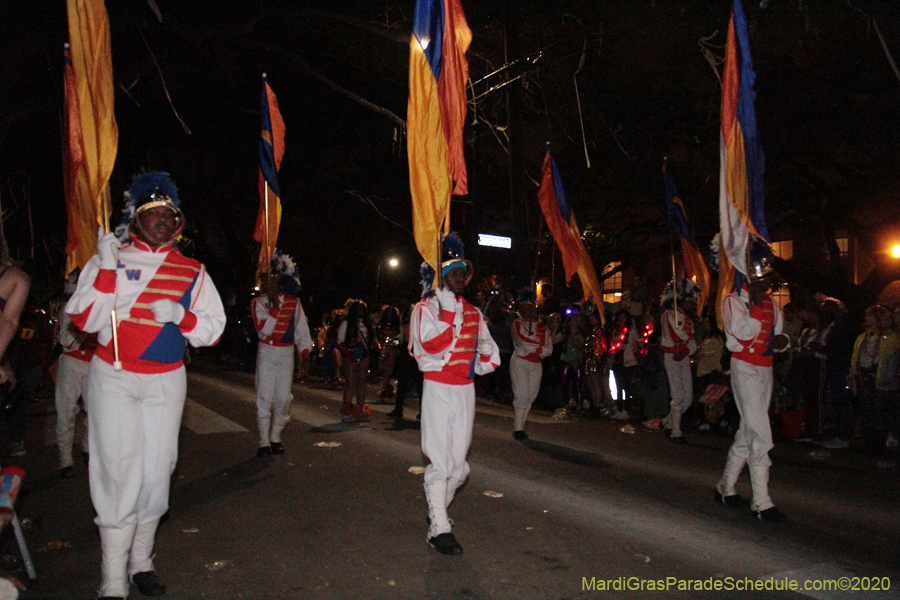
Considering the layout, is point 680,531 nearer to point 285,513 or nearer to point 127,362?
point 285,513

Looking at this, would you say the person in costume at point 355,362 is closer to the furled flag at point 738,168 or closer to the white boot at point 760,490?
the furled flag at point 738,168

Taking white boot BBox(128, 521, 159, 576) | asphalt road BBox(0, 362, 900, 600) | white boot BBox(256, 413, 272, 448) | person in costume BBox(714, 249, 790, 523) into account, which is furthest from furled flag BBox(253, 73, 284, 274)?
person in costume BBox(714, 249, 790, 523)

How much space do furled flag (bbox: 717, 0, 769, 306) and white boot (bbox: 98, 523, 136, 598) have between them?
5.44 metres

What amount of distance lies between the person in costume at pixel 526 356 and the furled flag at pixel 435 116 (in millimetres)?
4153

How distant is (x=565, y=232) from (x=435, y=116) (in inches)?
285

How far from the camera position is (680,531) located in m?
5.97

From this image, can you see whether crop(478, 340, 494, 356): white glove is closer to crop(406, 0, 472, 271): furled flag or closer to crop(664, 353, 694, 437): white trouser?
crop(406, 0, 472, 271): furled flag

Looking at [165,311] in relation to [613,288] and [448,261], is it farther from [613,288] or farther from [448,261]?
[613,288]

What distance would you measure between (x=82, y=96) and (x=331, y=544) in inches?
135

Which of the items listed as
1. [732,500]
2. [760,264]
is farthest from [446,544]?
[760,264]

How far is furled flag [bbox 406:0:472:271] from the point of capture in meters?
6.04

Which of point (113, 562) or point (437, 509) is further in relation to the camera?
point (437, 509)

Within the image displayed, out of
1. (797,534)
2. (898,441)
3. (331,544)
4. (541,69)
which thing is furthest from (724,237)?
(541,69)

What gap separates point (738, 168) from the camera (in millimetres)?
7695
